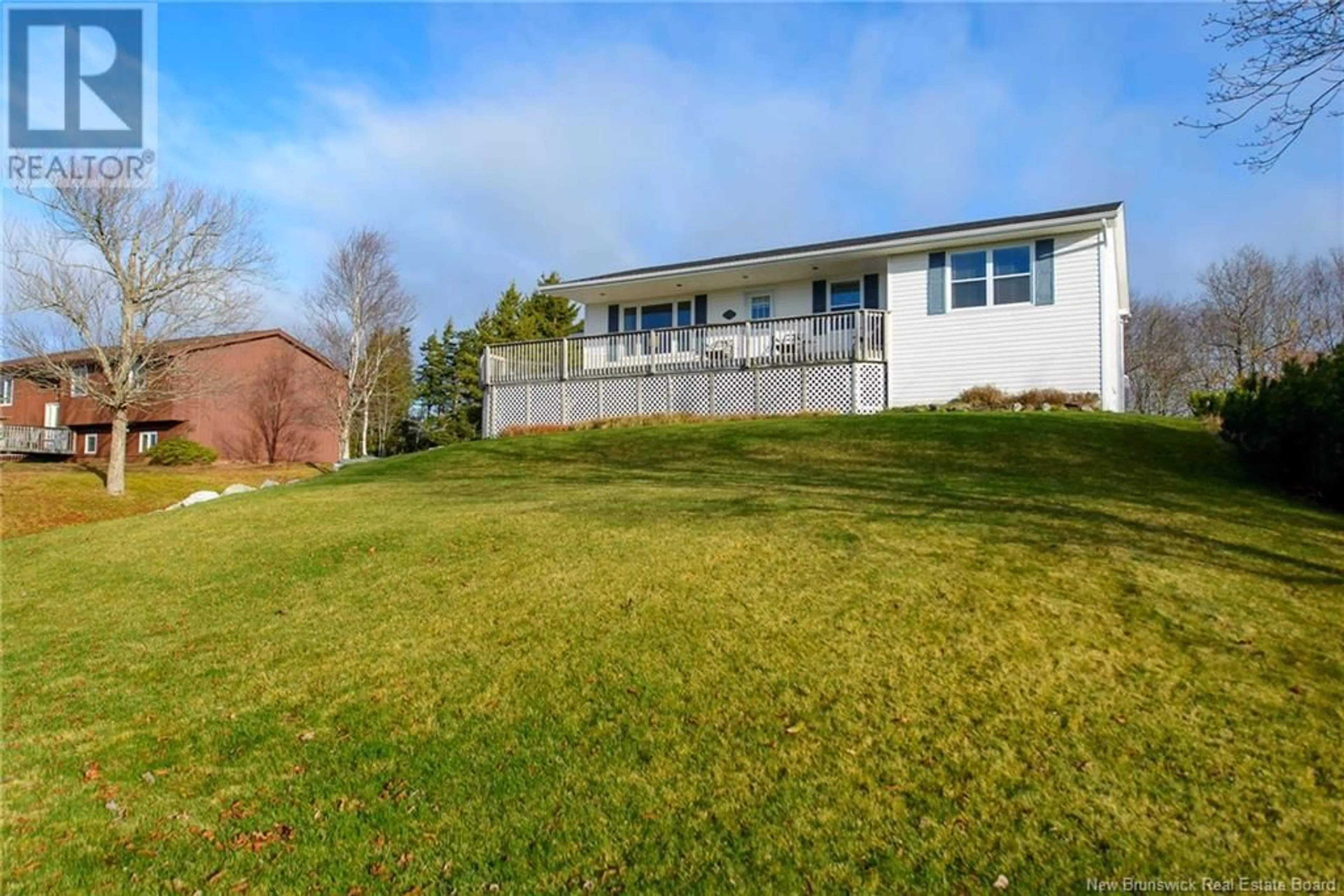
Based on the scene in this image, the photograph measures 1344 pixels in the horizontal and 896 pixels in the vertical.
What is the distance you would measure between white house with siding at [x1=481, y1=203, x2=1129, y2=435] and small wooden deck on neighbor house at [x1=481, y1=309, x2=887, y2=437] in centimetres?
4

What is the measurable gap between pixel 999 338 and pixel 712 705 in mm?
15051

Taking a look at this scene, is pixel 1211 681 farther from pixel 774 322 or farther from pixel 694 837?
pixel 774 322

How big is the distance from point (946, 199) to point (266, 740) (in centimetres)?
3143

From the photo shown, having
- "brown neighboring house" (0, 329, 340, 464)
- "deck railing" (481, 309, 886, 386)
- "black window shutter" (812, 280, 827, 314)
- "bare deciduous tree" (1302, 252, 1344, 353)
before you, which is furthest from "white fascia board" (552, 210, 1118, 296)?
"bare deciduous tree" (1302, 252, 1344, 353)

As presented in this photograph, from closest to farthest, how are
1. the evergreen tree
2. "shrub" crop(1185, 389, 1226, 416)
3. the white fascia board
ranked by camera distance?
1. "shrub" crop(1185, 389, 1226, 416)
2. the white fascia board
3. the evergreen tree

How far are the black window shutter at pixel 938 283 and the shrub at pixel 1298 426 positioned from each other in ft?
25.0

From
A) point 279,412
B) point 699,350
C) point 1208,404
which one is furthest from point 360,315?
point 1208,404

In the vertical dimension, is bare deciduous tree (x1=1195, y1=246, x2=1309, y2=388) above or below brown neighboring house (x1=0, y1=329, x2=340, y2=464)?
above

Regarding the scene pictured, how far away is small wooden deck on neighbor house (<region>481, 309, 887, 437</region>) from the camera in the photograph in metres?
17.1

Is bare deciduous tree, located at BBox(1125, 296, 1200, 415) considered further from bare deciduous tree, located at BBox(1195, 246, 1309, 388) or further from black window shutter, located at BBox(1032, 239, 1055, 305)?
black window shutter, located at BBox(1032, 239, 1055, 305)

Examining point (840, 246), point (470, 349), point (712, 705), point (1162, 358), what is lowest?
point (712, 705)

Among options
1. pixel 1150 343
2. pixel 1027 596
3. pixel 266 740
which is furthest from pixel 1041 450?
pixel 1150 343

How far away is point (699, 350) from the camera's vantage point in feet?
61.3

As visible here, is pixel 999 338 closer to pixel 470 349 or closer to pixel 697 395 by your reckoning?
pixel 697 395
